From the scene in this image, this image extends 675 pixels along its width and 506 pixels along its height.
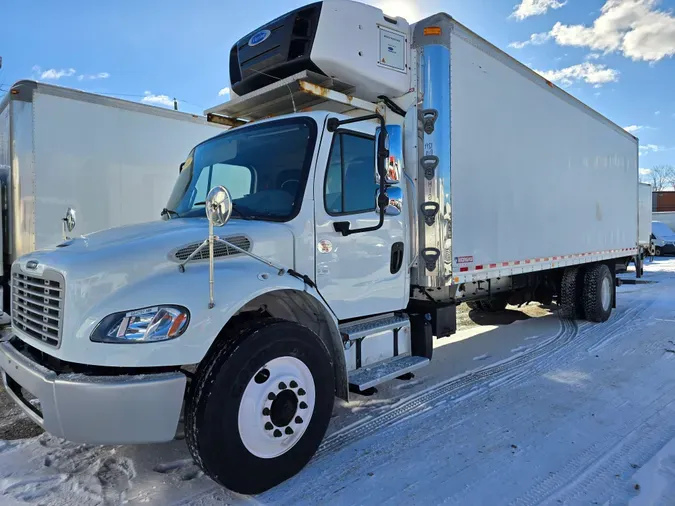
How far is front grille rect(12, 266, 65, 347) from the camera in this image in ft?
9.16

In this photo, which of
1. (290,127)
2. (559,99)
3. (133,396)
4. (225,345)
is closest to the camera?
(133,396)

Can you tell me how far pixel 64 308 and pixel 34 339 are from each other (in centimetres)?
52

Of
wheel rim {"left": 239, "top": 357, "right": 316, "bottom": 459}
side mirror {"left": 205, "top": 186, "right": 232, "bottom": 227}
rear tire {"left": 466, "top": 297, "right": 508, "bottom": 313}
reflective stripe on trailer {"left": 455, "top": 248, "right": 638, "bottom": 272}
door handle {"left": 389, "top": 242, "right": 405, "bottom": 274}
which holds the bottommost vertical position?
rear tire {"left": 466, "top": 297, "right": 508, "bottom": 313}

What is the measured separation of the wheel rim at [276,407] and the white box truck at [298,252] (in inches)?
0.5

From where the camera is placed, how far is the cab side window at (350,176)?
380cm

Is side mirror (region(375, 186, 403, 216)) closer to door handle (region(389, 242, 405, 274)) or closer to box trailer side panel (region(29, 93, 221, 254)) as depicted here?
door handle (region(389, 242, 405, 274))

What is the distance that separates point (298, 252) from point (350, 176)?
833 mm

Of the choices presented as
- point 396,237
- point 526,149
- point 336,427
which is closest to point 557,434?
point 336,427

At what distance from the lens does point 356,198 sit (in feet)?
13.0

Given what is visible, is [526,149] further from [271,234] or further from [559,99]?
[271,234]

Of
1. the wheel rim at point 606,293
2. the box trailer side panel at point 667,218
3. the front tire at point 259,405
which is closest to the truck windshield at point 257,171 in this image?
the front tire at point 259,405

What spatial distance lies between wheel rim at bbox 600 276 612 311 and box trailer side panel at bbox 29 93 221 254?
301 inches

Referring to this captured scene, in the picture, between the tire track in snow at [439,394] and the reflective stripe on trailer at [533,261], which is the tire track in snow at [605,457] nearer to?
the tire track in snow at [439,394]

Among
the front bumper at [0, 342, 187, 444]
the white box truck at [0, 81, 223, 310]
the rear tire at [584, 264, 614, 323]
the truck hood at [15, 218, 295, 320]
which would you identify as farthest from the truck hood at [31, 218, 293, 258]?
the rear tire at [584, 264, 614, 323]
